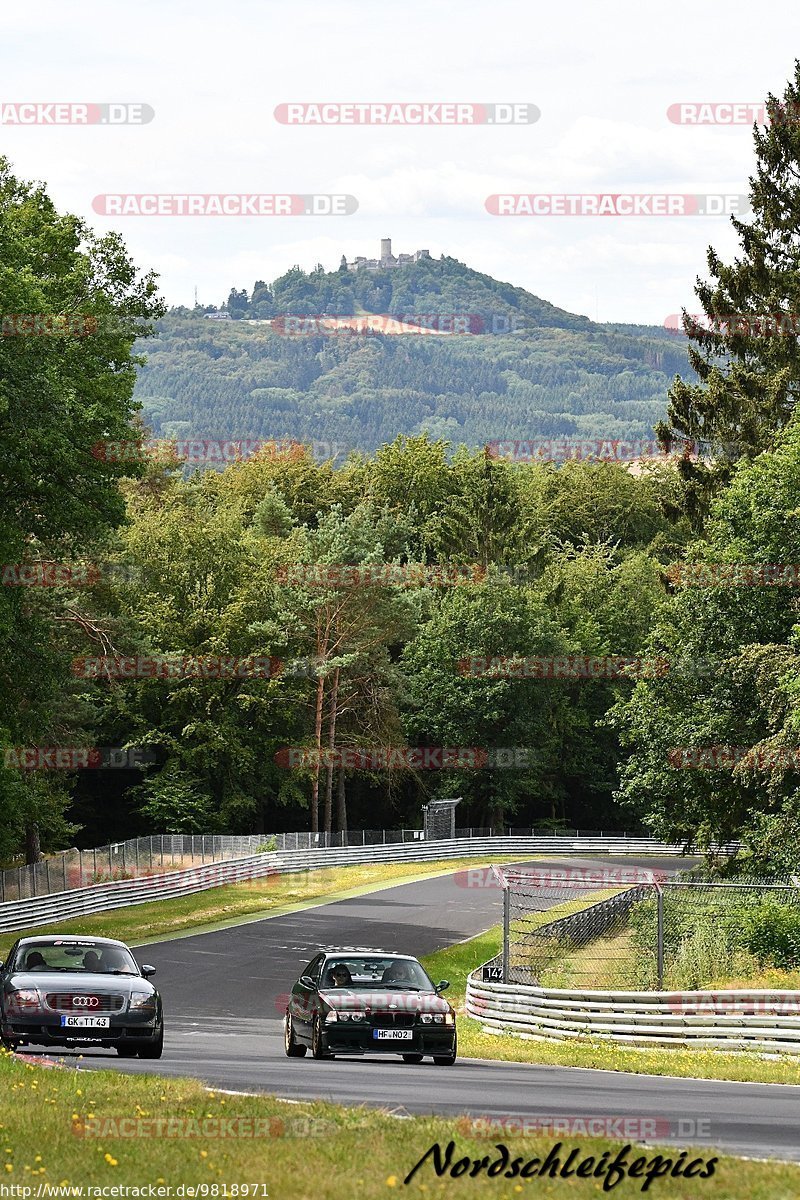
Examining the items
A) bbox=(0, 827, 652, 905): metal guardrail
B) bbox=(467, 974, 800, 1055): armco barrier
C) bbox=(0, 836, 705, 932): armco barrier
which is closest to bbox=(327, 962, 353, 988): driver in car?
bbox=(467, 974, 800, 1055): armco barrier

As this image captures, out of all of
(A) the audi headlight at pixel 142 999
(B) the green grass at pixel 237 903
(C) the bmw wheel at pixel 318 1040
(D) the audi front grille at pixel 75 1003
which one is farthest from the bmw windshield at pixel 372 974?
(B) the green grass at pixel 237 903

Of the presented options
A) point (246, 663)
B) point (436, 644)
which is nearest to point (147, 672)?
point (246, 663)

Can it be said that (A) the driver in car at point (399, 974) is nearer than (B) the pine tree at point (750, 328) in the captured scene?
Yes

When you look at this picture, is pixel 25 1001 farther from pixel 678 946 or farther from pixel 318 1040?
pixel 678 946

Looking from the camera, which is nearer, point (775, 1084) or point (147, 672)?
point (775, 1084)

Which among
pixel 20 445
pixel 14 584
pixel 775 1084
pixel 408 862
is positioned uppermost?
pixel 20 445

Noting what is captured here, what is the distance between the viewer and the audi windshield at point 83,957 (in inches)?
749

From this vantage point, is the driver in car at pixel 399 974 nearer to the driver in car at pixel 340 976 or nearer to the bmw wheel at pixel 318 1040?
the driver in car at pixel 340 976

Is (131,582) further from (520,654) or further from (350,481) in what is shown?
(350,481)

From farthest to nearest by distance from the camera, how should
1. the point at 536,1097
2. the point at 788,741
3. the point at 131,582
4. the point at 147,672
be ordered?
the point at 131,582, the point at 147,672, the point at 788,741, the point at 536,1097

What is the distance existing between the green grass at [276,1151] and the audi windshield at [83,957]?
621cm

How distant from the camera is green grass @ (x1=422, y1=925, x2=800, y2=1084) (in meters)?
18.2

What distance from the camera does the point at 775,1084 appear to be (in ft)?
55.9

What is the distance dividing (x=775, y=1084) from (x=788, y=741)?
2228 centimetres
